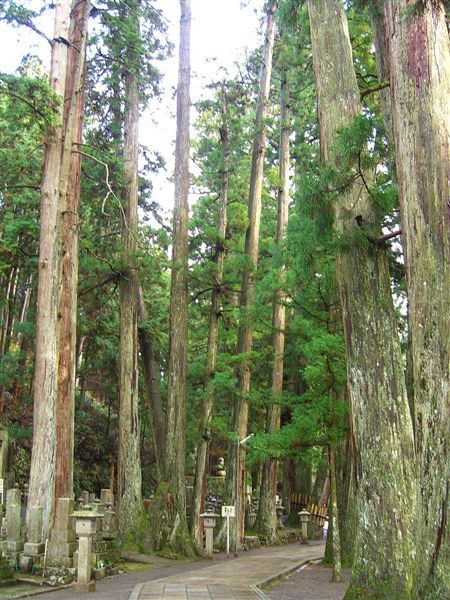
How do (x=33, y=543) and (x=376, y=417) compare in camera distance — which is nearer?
(x=376, y=417)

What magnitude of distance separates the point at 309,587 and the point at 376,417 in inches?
189

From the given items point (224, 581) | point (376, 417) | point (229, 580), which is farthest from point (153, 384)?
point (376, 417)

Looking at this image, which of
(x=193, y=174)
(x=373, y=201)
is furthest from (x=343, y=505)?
(x=193, y=174)

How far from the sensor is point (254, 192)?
21031 millimetres

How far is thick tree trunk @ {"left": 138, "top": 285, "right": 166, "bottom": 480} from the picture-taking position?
18.1 meters

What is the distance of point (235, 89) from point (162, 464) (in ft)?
41.0

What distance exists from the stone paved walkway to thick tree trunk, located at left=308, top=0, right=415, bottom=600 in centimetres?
210

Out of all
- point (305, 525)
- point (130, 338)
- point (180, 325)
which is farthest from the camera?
point (305, 525)

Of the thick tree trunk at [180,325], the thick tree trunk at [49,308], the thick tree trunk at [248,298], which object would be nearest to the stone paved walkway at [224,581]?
the thick tree trunk at [180,325]

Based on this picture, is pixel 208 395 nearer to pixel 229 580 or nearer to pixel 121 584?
pixel 229 580

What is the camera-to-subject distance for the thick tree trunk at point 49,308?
1248 centimetres

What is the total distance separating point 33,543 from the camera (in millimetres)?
11562

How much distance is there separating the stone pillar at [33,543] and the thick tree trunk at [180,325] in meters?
4.91

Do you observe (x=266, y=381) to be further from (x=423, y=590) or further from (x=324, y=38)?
(x=423, y=590)
